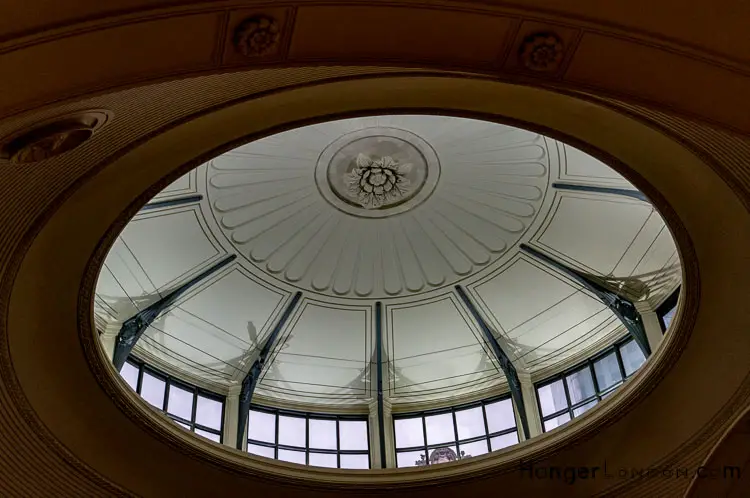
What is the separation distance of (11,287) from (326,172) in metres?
6.58

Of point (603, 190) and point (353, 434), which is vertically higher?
point (603, 190)

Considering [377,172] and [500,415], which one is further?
[500,415]

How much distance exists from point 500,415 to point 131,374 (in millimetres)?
6966

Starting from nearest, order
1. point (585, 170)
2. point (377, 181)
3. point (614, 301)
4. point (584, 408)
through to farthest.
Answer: point (585, 170) → point (584, 408) → point (614, 301) → point (377, 181)

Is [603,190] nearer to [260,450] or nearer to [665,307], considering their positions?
[665,307]

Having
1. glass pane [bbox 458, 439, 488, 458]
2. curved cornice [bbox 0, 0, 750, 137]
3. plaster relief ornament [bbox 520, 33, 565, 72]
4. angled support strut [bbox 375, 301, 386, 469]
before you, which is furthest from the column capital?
plaster relief ornament [bbox 520, 33, 565, 72]

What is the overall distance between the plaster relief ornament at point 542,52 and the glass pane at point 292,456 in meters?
10.4

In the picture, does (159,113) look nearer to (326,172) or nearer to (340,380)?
(326,172)

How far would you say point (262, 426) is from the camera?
50.1 feet

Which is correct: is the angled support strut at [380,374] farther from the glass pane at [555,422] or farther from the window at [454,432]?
the glass pane at [555,422]

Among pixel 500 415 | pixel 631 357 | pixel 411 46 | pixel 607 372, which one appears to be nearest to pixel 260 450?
pixel 500 415

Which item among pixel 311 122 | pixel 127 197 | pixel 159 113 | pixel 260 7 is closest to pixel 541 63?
pixel 260 7

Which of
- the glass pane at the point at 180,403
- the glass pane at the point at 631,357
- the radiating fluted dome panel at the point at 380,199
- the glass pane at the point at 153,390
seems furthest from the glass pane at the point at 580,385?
the glass pane at the point at 153,390

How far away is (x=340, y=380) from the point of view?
1636 cm
